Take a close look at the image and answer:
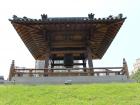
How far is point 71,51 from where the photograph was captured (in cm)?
3095

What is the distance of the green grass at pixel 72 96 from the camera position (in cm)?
1470

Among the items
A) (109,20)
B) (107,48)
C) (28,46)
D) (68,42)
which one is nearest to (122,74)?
(109,20)

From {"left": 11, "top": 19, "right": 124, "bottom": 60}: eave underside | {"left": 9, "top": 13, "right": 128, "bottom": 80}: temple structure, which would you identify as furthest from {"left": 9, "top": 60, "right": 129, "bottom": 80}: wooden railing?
{"left": 11, "top": 19, "right": 124, "bottom": 60}: eave underside

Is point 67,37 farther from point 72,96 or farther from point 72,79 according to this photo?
point 72,96

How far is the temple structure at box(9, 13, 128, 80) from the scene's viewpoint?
26.6m

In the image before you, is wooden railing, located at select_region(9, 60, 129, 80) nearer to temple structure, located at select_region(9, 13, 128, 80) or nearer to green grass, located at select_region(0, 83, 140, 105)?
temple structure, located at select_region(9, 13, 128, 80)

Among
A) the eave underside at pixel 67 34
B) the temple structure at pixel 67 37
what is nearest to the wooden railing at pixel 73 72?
the temple structure at pixel 67 37

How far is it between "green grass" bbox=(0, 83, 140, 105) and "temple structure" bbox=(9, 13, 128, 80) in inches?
296

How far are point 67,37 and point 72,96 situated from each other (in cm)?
1487

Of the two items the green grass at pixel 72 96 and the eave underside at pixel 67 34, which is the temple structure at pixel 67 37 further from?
the green grass at pixel 72 96

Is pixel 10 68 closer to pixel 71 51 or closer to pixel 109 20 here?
pixel 71 51

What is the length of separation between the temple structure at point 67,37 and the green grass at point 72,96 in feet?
24.6

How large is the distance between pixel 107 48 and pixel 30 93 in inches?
797

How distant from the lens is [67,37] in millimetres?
30734
